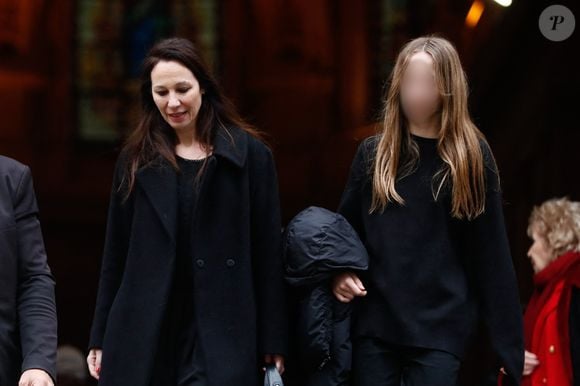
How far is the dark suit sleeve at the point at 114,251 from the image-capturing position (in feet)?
16.6

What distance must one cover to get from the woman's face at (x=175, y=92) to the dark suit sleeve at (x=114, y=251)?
30cm

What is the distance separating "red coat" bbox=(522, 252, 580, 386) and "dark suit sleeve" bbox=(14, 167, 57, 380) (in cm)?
244

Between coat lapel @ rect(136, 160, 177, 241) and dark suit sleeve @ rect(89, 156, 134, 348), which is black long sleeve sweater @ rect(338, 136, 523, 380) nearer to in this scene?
coat lapel @ rect(136, 160, 177, 241)

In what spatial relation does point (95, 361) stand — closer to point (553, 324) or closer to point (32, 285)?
point (32, 285)

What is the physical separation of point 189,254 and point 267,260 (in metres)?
0.30

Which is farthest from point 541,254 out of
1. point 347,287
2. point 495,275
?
point 347,287

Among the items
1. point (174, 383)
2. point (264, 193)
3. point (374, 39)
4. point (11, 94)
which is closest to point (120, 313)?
point (174, 383)

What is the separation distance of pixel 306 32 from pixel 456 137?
308 inches

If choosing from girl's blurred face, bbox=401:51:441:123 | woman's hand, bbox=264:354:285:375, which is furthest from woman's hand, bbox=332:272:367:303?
girl's blurred face, bbox=401:51:441:123

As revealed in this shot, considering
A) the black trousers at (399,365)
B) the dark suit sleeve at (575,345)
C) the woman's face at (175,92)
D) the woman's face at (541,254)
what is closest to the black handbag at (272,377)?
the black trousers at (399,365)

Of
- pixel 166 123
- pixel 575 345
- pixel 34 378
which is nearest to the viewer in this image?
pixel 34 378

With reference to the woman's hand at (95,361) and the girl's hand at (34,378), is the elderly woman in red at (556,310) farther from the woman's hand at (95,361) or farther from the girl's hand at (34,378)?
the girl's hand at (34,378)

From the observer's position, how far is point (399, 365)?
5.00m

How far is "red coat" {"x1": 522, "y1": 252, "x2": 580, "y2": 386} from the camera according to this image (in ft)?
19.8
